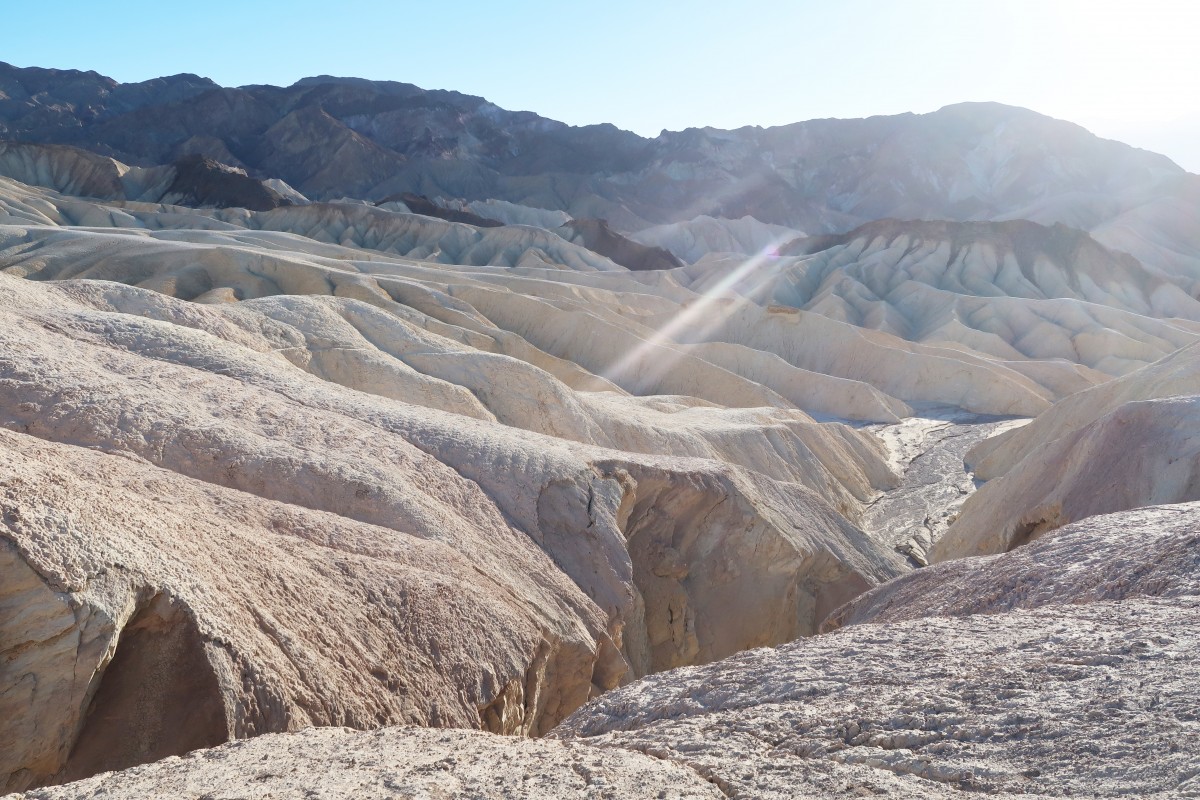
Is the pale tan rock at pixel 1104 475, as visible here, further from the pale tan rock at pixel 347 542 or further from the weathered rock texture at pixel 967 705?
the weathered rock texture at pixel 967 705

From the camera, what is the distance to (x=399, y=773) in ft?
13.5

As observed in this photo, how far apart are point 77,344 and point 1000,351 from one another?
147 ft

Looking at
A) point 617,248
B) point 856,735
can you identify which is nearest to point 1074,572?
point 856,735

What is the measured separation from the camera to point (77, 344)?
32.8 ft

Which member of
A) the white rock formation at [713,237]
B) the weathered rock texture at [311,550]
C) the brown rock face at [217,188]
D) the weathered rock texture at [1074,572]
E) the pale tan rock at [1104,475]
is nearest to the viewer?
the weathered rock texture at [311,550]

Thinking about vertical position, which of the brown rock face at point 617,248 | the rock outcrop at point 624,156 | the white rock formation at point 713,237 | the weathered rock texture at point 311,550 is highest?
the rock outcrop at point 624,156

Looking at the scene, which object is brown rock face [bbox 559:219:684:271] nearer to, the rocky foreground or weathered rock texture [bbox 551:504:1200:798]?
weathered rock texture [bbox 551:504:1200:798]

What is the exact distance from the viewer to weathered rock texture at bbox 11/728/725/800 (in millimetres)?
3883

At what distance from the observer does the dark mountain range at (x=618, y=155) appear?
9662 cm

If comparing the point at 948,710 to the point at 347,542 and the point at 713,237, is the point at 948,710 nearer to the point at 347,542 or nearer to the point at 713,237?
the point at 347,542

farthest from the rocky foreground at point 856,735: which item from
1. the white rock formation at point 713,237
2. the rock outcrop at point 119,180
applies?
the white rock formation at point 713,237

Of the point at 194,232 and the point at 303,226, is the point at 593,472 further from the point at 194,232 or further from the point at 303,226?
the point at 303,226

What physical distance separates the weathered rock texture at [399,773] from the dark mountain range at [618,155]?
9187cm

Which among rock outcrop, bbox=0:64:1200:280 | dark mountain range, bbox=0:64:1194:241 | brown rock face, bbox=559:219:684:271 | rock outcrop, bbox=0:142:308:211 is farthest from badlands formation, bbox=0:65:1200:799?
dark mountain range, bbox=0:64:1194:241
